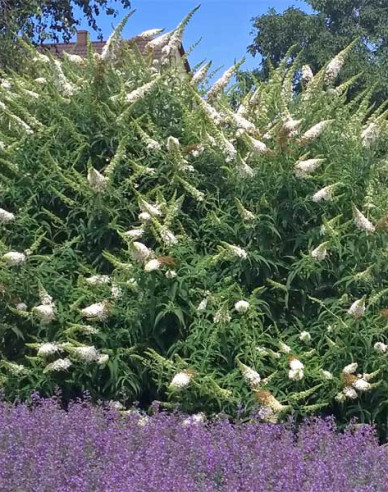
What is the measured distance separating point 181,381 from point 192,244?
996mm

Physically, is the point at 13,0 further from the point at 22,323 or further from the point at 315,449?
the point at 315,449

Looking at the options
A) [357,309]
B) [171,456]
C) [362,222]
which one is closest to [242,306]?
[357,309]

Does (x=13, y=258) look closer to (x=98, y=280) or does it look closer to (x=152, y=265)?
(x=98, y=280)

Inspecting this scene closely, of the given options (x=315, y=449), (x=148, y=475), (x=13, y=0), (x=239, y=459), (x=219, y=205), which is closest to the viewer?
(x=148, y=475)

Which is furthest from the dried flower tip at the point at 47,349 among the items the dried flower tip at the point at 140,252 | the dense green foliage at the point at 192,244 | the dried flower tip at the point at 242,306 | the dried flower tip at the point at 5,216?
the dried flower tip at the point at 242,306

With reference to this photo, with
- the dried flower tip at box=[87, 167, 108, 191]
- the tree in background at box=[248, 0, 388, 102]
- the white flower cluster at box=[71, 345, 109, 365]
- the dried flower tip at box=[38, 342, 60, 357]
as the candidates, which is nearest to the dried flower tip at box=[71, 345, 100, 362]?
the white flower cluster at box=[71, 345, 109, 365]

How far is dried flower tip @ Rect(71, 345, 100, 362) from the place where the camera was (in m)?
4.62

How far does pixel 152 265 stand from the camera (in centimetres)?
459

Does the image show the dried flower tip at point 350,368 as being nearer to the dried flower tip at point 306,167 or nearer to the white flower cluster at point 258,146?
the dried flower tip at point 306,167

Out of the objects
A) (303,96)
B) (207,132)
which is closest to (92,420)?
(207,132)

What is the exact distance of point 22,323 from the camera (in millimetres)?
5168

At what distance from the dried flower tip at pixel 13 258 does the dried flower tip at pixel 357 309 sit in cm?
197

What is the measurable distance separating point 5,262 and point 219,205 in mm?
1388

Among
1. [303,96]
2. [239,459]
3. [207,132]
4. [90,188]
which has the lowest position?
[239,459]
